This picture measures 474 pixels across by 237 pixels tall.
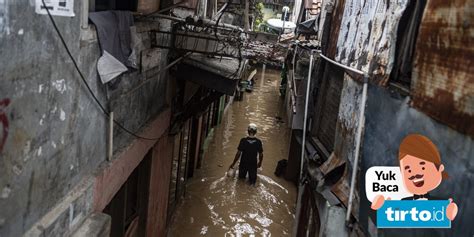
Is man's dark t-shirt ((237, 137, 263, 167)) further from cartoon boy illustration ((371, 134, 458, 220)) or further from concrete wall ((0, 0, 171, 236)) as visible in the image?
cartoon boy illustration ((371, 134, 458, 220))

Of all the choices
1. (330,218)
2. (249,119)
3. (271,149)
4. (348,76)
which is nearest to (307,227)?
(330,218)

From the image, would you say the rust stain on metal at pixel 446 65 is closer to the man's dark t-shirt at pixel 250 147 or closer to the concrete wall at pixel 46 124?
the concrete wall at pixel 46 124

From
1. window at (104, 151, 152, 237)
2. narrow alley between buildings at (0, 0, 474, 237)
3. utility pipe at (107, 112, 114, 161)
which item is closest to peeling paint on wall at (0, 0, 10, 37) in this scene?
narrow alley between buildings at (0, 0, 474, 237)

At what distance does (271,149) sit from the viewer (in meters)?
17.3

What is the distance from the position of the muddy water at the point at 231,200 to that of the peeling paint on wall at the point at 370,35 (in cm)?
553

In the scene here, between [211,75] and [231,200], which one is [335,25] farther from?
[231,200]

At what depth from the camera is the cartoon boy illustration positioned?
2.82 metres

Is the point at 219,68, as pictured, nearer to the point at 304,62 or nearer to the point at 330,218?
the point at 304,62

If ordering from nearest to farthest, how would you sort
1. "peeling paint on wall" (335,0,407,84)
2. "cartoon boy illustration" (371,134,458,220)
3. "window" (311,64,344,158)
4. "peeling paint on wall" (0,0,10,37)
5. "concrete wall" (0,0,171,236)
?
"peeling paint on wall" (0,0,10,37), "concrete wall" (0,0,171,236), "cartoon boy illustration" (371,134,458,220), "peeling paint on wall" (335,0,407,84), "window" (311,64,344,158)

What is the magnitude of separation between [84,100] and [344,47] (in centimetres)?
402

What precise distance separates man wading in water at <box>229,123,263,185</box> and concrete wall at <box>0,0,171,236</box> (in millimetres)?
7324

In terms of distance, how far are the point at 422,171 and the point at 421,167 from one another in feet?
0.10

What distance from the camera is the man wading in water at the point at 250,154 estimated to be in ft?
38.9

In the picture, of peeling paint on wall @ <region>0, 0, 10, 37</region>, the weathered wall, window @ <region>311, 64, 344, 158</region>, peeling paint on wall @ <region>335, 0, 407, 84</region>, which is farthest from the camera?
window @ <region>311, 64, 344, 158</region>
